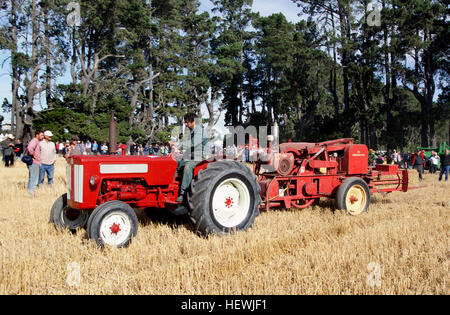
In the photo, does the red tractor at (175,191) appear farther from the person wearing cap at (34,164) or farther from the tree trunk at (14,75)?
the tree trunk at (14,75)

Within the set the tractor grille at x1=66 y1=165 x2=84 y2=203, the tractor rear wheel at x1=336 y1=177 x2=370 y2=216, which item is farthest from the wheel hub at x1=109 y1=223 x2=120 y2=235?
the tractor rear wheel at x1=336 y1=177 x2=370 y2=216

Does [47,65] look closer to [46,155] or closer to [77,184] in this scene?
[46,155]

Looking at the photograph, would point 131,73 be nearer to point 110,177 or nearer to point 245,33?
point 245,33

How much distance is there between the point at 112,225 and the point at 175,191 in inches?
42.1

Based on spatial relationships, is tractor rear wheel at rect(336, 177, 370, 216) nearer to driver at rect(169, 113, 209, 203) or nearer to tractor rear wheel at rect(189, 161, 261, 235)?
tractor rear wheel at rect(189, 161, 261, 235)

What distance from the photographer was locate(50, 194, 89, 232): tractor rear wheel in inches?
204

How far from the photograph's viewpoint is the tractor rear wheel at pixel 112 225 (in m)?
4.27

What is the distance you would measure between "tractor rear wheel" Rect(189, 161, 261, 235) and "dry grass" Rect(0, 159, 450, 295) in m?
0.26

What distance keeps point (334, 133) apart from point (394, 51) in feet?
25.4

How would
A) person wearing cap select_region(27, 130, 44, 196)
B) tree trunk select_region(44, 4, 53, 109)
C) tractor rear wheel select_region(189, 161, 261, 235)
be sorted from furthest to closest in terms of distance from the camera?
tree trunk select_region(44, 4, 53, 109) → person wearing cap select_region(27, 130, 44, 196) → tractor rear wheel select_region(189, 161, 261, 235)

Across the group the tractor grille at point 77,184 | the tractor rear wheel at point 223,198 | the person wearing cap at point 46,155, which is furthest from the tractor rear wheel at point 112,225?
the person wearing cap at point 46,155

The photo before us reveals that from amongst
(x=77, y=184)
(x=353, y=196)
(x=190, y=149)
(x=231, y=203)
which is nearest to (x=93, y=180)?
(x=77, y=184)
